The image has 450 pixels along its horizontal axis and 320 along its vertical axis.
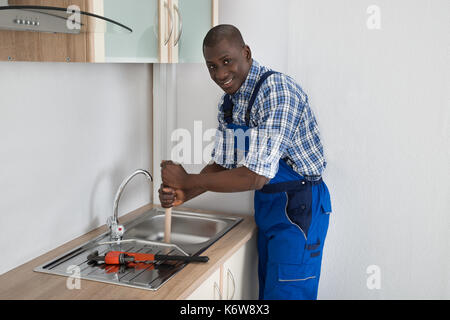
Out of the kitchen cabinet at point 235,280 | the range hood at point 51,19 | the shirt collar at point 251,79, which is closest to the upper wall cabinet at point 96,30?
the range hood at point 51,19

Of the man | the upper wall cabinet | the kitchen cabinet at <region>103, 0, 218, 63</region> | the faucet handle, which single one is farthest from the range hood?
the faucet handle

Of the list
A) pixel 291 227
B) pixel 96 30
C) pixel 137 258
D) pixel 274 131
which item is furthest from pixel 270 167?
pixel 96 30

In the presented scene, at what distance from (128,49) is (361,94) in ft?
2.98

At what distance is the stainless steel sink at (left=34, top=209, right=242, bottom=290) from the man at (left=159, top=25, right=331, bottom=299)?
17 centimetres

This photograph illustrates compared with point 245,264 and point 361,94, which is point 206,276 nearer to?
point 245,264

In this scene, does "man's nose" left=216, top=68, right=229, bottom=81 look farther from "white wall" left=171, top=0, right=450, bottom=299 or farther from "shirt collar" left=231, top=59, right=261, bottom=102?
"white wall" left=171, top=0, right=450, bottom=299

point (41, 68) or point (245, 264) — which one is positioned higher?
point (41, 68)

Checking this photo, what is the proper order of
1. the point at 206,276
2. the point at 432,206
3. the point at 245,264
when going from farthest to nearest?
the point at 245,264 → the point at 432,206 → the point at 206,276

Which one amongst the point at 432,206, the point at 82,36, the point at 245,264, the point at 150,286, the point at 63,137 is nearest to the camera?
the point at 82,36

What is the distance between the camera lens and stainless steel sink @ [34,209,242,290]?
4.69ft

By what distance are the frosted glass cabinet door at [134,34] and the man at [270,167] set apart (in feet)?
0.60
